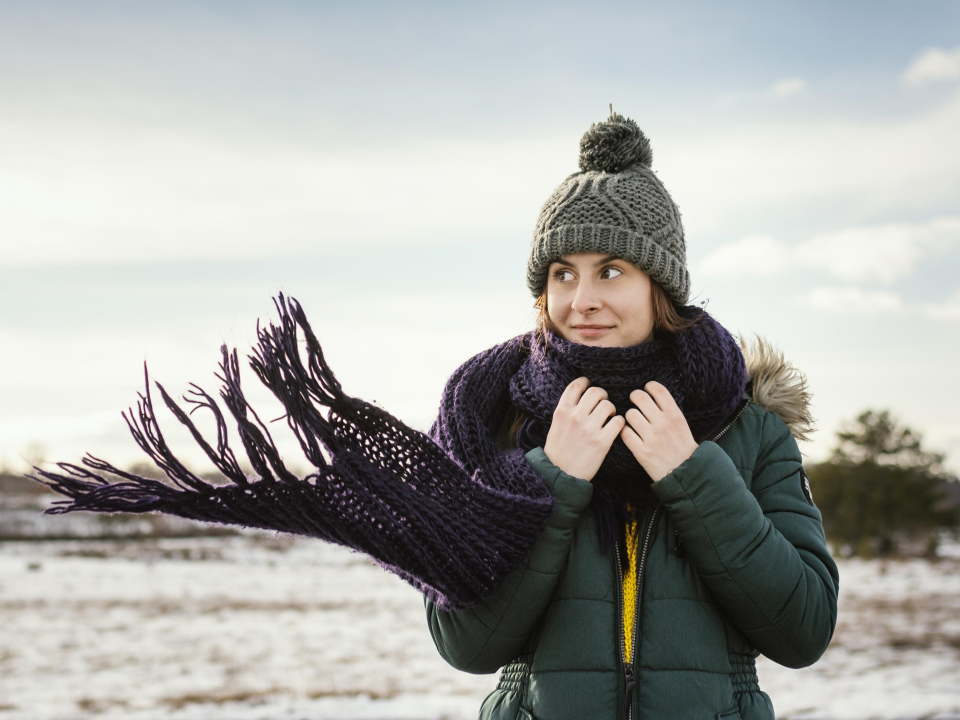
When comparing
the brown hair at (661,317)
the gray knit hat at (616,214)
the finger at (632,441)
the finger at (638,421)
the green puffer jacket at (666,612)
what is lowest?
the green puffer jacket at (666,612)

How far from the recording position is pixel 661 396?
1.61m

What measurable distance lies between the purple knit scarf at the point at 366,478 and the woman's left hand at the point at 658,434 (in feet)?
0.21

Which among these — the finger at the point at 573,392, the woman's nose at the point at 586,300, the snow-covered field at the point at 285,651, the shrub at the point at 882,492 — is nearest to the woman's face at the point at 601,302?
the woman's nose at the point at 586,300

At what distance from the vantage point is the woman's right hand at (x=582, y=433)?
155 centimetres

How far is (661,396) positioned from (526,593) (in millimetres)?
493

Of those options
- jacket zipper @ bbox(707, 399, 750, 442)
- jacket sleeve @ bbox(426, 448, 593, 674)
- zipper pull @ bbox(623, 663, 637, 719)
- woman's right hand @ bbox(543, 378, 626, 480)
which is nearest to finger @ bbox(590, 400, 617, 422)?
woman's right hand @ bbox(543, 378, 626, 480)

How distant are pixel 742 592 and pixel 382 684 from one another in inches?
252

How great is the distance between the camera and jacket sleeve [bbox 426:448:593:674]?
1.50m

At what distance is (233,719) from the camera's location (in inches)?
227

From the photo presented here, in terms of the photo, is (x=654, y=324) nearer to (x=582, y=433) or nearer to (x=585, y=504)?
(x=582, y=433)

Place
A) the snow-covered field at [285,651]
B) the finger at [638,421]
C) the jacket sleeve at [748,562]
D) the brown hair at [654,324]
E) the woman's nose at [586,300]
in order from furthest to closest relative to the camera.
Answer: the snow-covered field at [285,651]
the brown hair at [654,324]
the woman's nose at [586,300]
the finger at [638,421]
the jacket sleeve at [748,562]

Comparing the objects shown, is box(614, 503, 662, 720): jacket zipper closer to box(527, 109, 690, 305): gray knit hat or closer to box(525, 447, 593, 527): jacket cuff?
box(525, 447, 593, 527): jacket cuff

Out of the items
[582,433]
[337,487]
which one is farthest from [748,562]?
[337,487]

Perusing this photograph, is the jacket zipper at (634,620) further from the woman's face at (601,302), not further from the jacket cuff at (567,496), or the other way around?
the woman's face at (601,302)
